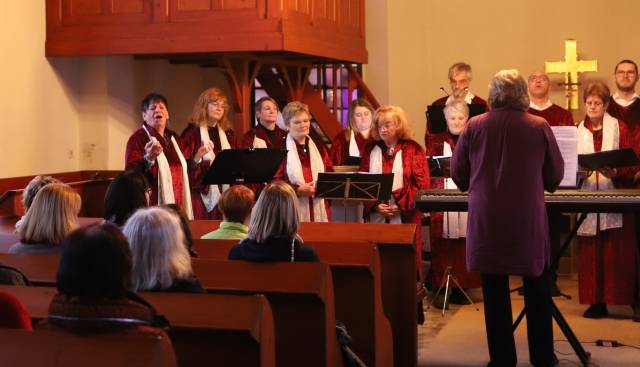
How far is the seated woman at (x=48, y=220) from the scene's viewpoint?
4977 millimetres

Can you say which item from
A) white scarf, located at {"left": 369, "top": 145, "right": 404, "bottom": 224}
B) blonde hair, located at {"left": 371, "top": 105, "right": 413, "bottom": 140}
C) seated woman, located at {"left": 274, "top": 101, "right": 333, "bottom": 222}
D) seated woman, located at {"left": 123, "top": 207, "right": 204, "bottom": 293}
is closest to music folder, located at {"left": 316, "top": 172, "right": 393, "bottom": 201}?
white scarf, located at {"left": 369, "top": 145, "right": 404, "bottom": 224}

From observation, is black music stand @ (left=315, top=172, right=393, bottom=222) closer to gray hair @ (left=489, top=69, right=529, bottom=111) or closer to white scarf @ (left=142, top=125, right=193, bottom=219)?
white scarf @ (left=142, top=125, right=193, bottom=219)

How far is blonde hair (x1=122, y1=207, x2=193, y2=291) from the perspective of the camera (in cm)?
369

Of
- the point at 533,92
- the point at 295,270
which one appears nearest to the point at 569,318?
the point at 533,92

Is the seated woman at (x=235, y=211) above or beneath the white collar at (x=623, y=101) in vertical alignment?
beneath

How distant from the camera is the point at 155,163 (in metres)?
8.29

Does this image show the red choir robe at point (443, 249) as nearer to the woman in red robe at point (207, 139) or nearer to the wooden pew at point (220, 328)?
the woman in red robe at point (207, 139)

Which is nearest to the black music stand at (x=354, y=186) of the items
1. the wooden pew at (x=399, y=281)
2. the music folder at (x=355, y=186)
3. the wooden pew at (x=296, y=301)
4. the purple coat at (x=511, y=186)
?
the music folder at (x=355, y=186)

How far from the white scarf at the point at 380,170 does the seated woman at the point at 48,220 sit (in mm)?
3347

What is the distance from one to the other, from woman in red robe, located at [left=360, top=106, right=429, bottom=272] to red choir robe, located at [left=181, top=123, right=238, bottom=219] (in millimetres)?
1369

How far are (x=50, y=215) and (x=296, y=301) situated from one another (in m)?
1.58

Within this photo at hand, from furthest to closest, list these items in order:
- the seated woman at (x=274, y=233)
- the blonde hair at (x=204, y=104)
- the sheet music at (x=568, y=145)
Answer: the blonde hair at (x=204, y=104)
the sheet music at (x=568, y=145)
the seated woman at (x=274, y=233)

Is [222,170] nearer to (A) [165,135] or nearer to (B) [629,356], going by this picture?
(A) [165,135]

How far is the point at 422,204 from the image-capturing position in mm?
6109
